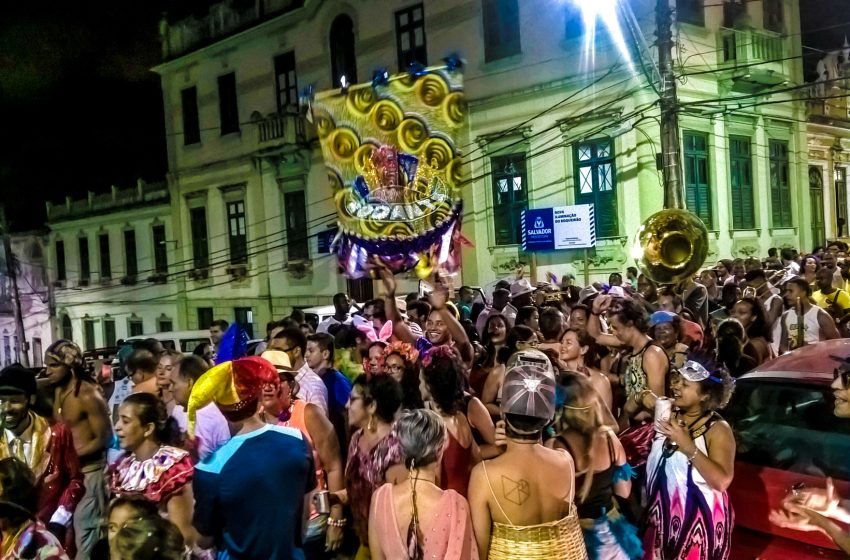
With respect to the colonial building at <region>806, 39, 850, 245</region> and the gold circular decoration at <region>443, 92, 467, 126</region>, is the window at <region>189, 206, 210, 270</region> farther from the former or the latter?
the colonial building at <region>806, 39, 850, 245</region>

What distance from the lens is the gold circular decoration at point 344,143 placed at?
7.71 metres

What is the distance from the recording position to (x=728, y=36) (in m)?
15.2

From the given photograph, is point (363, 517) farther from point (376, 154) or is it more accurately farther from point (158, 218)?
point (158, 218)

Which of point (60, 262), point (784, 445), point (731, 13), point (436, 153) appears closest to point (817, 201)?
point (731, 13)

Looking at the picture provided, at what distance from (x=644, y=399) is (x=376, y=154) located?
4116mm

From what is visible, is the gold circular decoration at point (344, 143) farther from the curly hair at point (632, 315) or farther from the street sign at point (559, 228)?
the street sign at point (559, 228)

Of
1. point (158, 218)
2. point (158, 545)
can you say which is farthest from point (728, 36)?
point (158, 545)

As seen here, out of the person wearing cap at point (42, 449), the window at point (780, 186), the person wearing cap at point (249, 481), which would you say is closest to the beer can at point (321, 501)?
the person wearing cap at point (249, 481)

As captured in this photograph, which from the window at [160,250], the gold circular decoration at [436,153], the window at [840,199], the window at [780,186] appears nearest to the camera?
the gold circular decoration at [436,153]

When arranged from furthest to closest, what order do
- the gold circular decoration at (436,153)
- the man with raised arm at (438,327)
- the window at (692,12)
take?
the window at (692,12) < the gold circular decoration at (436,153) < the man with raised arm at (438,327)

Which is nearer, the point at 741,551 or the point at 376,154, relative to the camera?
the point at 741,551

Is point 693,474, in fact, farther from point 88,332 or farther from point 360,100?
point 88,332

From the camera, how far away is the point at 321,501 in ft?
12.0

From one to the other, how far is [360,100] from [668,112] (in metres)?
5.82
